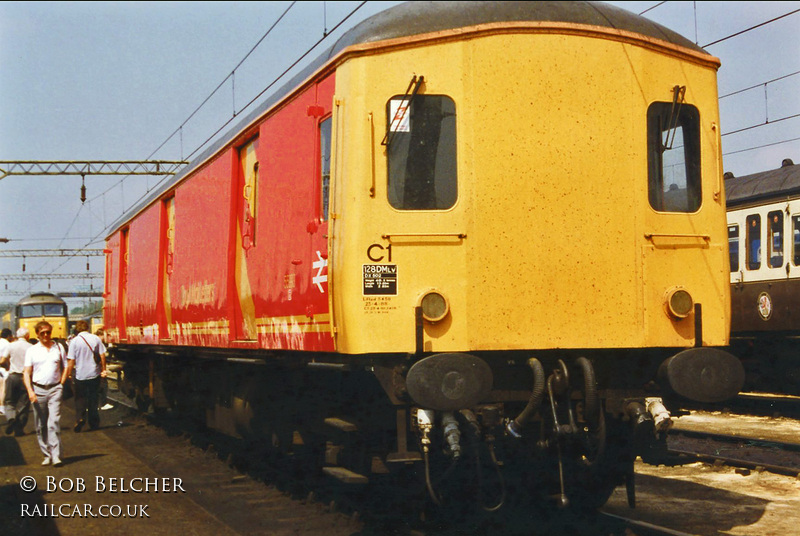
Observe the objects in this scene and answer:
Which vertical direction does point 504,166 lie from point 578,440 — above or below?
above

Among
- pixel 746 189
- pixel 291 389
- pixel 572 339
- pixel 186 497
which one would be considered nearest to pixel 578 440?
pixel 572 339

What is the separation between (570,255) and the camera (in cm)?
661

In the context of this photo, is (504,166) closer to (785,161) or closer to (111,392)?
(785,161)

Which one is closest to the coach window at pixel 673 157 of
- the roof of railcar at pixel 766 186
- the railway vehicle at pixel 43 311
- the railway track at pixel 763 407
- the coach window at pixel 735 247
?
the railway track at pixel 763 407

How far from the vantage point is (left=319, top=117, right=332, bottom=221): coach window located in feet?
23.3

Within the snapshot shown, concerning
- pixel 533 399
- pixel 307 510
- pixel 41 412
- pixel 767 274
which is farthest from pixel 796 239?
pixel 41 412

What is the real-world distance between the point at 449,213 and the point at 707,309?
1.95 m

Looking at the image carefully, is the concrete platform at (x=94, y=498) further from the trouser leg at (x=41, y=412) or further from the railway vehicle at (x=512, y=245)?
the railway vehicle at (x=512, y=245)

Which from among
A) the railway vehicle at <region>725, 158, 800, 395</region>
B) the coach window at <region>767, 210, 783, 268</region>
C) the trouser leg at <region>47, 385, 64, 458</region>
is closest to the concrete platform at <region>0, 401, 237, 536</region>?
the trouser leg at <region>47, 385, 64, 458</region>

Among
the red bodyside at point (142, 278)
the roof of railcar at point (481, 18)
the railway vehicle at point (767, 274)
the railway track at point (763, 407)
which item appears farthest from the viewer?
the railway vehicle at point (767, 274)

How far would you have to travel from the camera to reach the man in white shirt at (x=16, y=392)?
1534 centimetres

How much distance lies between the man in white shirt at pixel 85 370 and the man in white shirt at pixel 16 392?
0.78m

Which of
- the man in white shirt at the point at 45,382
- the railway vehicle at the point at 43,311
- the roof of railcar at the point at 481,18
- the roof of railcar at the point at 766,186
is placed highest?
the roof of railcar at the point at 766,186

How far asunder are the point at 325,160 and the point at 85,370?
32.0 feet
